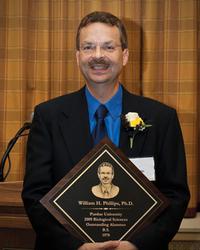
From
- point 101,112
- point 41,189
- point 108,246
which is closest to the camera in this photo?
point 108,246

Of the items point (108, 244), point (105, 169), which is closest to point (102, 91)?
point (105, 169)

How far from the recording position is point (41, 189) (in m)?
1.59

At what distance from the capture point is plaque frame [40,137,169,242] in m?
1.52

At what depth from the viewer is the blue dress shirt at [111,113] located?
5.50ft

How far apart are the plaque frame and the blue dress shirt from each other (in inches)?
5.7

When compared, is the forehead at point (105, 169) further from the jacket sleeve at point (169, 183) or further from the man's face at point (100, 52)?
the man's face at point (100, 52)

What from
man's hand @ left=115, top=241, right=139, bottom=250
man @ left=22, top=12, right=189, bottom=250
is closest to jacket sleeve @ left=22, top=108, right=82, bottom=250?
man @ left=22, top=12, right=189, bottom=250

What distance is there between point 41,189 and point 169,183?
448mm

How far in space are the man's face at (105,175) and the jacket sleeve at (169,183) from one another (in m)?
0.21

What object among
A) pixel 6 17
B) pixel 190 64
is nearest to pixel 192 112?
pixel 190 64

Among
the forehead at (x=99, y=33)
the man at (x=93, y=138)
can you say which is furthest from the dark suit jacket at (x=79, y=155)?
the forehead at (x=99, y=33)

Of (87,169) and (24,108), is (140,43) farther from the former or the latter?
(87,169)

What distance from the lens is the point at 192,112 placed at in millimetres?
2727

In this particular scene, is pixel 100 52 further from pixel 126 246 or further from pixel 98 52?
pixel 126 246
